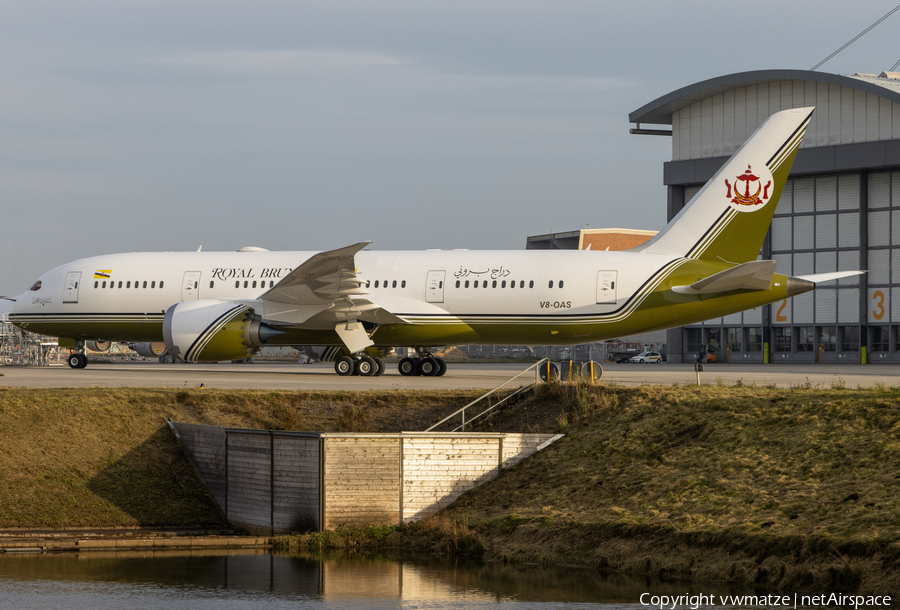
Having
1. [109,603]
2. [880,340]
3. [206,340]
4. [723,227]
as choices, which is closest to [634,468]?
[109,603]

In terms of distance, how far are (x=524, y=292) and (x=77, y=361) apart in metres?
18.2

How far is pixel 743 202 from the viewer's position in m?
31.7

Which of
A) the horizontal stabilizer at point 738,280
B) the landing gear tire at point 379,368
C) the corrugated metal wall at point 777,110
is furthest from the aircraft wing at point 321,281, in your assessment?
the corrugated metal wall at point 777,110

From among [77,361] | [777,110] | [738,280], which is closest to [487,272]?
[738,280]

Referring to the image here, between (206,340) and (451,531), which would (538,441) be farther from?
(206,340)

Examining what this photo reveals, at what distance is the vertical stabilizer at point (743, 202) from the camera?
31672mm

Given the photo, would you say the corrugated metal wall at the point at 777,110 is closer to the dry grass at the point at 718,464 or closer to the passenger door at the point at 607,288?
the passenger door at the point at 607,288

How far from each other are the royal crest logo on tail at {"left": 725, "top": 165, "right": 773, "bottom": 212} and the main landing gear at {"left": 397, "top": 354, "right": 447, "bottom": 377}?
1079 cm

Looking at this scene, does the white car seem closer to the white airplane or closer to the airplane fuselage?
the white airplane

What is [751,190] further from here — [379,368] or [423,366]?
[379,368]

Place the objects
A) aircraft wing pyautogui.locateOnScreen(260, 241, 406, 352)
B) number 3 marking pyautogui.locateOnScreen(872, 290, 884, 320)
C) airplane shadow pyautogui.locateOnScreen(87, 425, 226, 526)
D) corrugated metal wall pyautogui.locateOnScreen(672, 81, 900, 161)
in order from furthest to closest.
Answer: number 3 marking pyautogui.locateOnScreen(872, 290, 884, 320) < corrugated metal wall pyautogui.locateOnScreen(672, 81, 900, 161) < aircraft wing pyautogui.locateOnScreen(260, 241, 406, 352) < airplane shadow pyautogui.locateOnScreen(87, 425, 226, 526)

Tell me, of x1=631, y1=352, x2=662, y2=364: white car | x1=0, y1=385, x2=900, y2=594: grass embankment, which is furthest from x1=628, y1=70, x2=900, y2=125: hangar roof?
x1=0, y1=385, x2=900, y2=594: grass embankment

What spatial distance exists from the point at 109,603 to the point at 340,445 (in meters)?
6.36

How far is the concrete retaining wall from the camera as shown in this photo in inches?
817
